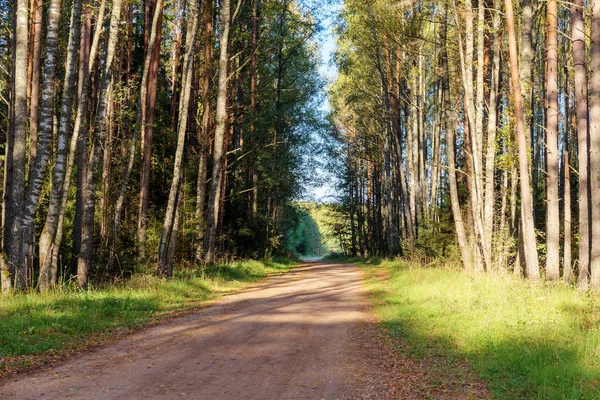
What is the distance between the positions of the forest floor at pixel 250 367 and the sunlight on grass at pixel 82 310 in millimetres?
759

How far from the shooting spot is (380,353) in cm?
750

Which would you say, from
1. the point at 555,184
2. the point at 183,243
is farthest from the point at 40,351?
the point at 183,243

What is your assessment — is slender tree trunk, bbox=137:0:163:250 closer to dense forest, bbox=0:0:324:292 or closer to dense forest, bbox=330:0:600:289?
dense forest, bbox=0:0:324:292

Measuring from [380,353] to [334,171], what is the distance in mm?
40839

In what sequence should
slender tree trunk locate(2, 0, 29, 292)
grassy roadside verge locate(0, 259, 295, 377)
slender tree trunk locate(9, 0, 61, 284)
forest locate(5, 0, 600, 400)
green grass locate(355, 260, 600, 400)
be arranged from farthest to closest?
1. slender tree trunk locate(9, 0, 61, 284)
2. slender tree trunk locate(2, 0, 29, 292)
3. grassy roadside verge locate(0, 259, 295, 377)
4. forest locate(5, 0, 600, 400)
5. green grass locate(355, 260, 600, 400)

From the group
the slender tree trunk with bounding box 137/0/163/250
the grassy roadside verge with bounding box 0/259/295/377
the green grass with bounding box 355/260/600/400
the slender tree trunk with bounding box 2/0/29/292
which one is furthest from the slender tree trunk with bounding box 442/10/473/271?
the slender tree trunk with bounding box 2/0/29/292

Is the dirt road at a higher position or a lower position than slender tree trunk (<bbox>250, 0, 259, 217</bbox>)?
lower

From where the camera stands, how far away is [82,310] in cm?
936

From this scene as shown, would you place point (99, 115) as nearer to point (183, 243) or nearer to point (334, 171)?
point (183, 243)

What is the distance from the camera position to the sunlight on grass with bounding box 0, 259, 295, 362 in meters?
7.40

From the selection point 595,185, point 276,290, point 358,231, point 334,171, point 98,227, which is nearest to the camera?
point 595,185

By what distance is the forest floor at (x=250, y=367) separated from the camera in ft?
17.5

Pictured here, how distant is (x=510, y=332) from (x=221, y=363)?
4.17 meters

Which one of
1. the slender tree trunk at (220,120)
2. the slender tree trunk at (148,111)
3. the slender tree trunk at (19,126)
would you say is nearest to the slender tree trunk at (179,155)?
the slender tree trunk at (148,111)
